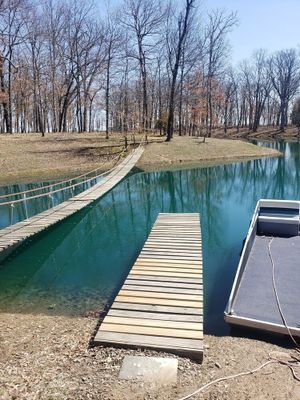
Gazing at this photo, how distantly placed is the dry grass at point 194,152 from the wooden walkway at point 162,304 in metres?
17.6

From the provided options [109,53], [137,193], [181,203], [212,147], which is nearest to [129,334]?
[181,203]

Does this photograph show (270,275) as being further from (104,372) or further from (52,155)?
(52,155)

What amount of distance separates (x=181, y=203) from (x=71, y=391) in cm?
1317

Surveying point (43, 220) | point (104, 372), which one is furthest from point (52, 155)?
point (104, 372)

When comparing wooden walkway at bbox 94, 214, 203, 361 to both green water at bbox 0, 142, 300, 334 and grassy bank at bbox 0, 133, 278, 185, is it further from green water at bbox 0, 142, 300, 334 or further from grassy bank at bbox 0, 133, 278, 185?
grassy bank at bbox 0, 133, 278, 185

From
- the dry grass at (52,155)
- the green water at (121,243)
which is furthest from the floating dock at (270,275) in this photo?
the dry grass at (52,155)

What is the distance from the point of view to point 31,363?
183 inches

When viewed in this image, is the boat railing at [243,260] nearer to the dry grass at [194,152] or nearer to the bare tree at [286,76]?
the dry grass at [194,152]

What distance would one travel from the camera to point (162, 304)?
601cm

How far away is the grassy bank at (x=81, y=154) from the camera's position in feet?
78.2

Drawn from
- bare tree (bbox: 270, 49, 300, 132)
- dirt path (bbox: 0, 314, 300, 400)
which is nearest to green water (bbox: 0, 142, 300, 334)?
dirt path (bbox: 0, 314, 300, 400)

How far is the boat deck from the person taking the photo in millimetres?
6043

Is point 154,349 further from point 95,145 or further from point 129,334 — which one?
point 95,145

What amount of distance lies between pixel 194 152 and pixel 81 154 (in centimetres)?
908
